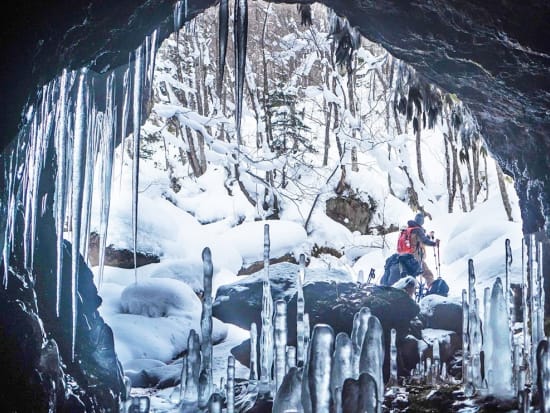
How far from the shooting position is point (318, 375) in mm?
3385

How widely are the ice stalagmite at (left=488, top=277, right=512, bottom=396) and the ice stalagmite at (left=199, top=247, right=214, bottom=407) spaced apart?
2426mm

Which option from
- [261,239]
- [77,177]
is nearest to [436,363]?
[77,177]

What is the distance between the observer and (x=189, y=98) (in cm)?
1994

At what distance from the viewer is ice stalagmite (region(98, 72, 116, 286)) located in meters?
5.73

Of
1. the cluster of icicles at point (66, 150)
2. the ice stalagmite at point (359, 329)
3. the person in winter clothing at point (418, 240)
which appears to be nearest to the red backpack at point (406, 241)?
the person in winter clothing at point (418, 240)

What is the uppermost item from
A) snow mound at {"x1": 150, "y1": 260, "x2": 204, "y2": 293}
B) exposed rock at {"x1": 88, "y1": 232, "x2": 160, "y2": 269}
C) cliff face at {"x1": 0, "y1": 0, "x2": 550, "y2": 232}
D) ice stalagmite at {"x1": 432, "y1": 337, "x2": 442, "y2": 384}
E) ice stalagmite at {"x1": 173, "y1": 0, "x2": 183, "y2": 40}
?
ice stalagmite at {"x1": 173, "y1": 0, "x2": 183, "y2": 40}

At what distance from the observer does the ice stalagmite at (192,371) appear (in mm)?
5629

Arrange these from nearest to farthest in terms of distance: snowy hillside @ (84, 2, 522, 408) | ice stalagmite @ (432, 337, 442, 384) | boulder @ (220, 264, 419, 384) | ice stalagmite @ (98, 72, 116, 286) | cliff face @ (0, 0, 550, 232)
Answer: cliff face @ (0, 0, 550, 232), ice stalagmite @ (98, 72, 116, 286), ice stalagmite @ (432, 337, 442, 384), boulder @ (220, 264, 419, 384), snowy hillside @ (84, 2, 522, 408)

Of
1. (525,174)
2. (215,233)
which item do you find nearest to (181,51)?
(215,233)

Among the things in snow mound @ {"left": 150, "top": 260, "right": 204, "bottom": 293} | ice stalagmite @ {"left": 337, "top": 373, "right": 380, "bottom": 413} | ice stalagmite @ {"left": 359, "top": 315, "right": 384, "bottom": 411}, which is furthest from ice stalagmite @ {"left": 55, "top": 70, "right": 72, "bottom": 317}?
snow mound @ {"left": 150, "top": 260, "right": 204, "bottom": 293}

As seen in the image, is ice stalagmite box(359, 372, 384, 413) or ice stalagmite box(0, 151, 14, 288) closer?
ice stalagmite box(359, 372, 384, 413)

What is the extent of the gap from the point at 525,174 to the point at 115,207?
342 inches

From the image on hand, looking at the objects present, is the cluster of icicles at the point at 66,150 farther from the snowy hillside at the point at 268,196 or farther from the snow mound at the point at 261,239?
the snow mound at the point at 261,239

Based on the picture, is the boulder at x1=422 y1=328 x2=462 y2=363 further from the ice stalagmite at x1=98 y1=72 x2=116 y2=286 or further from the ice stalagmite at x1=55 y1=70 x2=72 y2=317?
the ice stalagmite at x1=55 y1=70 x2=72 y2=317
